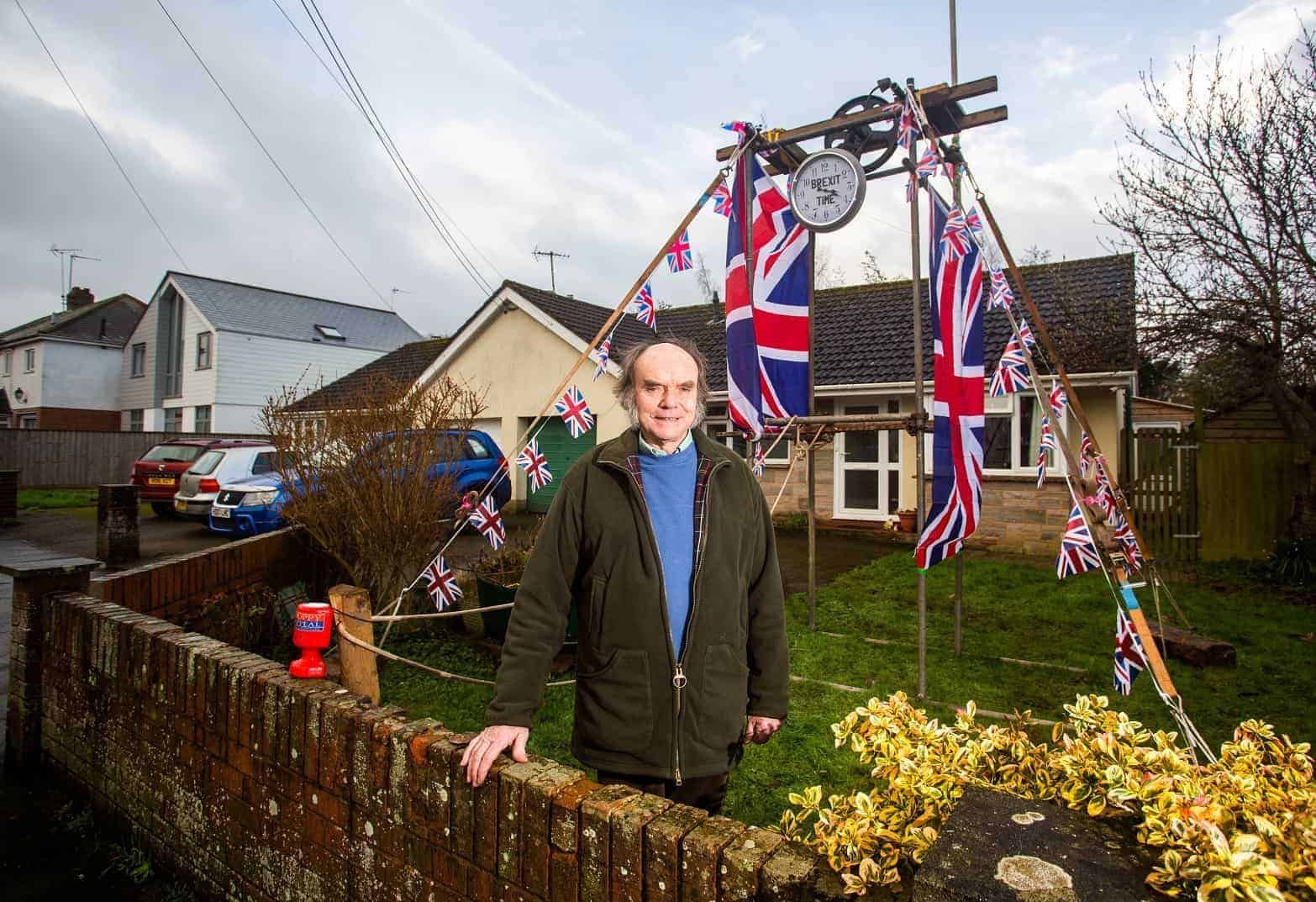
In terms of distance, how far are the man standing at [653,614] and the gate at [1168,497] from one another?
10614 mm

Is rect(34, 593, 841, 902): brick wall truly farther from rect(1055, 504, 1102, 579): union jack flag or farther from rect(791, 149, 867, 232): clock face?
rect(791, 149, 867, 232): clock face

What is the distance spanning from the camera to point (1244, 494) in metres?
10.3

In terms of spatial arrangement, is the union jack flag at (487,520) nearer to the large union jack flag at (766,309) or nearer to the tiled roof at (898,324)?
the large union jack flag at (766,309)

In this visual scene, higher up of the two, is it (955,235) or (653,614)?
(955,235)

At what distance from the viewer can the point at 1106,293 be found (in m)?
12.5

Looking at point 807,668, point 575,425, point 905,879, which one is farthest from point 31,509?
point 905,879

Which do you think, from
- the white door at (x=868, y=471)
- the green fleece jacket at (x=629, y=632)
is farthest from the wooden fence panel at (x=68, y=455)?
the green fleece jacket at (x=629, y=632)

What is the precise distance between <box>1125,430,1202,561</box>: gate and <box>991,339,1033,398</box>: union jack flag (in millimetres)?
6148

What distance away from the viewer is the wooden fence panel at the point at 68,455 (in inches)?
853

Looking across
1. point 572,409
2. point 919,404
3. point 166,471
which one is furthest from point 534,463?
point 166,471

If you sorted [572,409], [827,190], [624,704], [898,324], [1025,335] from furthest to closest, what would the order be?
[898,324]
[1025,335]
[572,409]
[827,190]
[624,704]

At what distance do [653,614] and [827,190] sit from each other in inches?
166

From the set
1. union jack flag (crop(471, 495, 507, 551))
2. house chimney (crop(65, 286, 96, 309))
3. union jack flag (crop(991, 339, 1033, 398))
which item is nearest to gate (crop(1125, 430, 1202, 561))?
union jack flag (crop(991, 339, 1033, 398))

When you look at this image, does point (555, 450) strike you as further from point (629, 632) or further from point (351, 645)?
point (629, 632)
